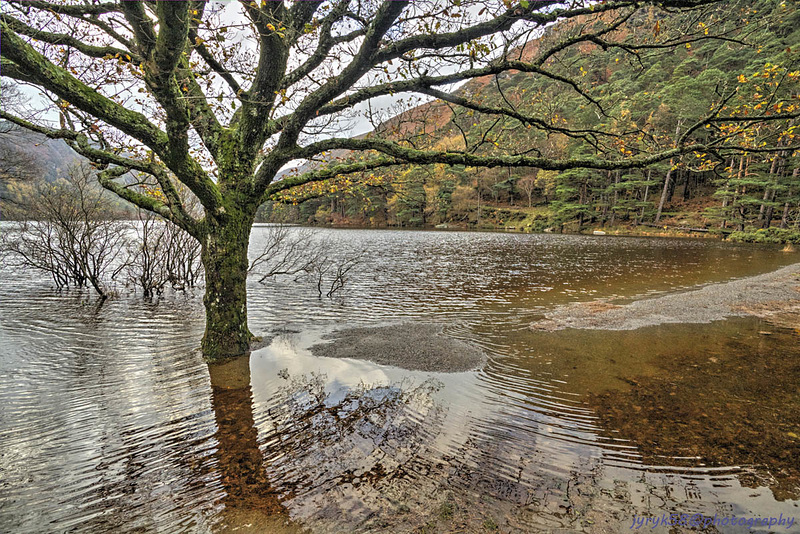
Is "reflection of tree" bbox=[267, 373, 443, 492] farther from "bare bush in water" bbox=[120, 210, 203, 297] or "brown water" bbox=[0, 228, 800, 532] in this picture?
"bare bush in water" bbox=[120, 210, 203, 297]

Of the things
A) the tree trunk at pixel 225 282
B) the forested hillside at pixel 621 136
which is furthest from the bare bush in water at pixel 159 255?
the tree trunk at pixel 225 282

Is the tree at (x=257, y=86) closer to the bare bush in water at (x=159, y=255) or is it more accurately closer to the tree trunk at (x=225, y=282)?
the tree trunk at (x=225, y=282)

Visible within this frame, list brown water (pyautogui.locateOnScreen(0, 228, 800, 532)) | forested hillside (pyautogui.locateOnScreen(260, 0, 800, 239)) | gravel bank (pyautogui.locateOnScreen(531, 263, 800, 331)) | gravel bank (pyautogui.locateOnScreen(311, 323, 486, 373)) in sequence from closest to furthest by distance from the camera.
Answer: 1. brown water (pyautogui.locateOnScreen(0, 228, 800, 532))
2. forested hillside (pyautogui.locateOnScreen(260, 0, 800, 239))
3. gravel bank (pyautogui.locateOnScreen(311, 323, 486, 373))
4. gravel bank (pyautogui.locateOnScreen(531, 263, 800, 331))

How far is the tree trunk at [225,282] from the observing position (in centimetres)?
671

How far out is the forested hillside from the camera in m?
5.97

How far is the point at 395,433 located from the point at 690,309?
11237 mm

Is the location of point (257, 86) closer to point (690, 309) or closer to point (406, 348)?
point (406, 348)

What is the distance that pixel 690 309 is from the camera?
10789mm

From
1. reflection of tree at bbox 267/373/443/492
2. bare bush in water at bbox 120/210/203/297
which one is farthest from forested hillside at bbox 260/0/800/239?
bare bush in water at bbox 120/210/203/297

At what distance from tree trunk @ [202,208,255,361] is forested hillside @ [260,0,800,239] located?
1.79 meters

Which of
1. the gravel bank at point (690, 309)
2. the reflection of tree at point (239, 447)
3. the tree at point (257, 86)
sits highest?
the tree at point (257, 86)

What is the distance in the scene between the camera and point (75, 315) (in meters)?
11.0

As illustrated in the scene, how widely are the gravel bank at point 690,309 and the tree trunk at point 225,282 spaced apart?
7630 millimetres

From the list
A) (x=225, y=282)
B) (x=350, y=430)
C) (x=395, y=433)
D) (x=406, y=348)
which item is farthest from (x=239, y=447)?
(x=406, y=348)
